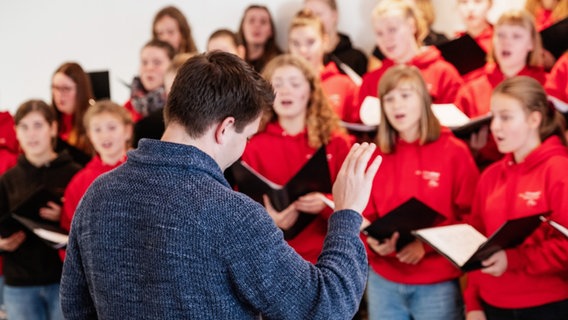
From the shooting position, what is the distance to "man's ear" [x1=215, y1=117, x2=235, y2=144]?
1.42 meters

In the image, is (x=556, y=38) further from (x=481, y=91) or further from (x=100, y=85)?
(x=100, y=85)

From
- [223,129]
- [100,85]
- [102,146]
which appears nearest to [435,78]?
[102,146]

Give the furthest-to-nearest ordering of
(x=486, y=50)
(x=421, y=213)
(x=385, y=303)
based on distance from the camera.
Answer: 1. (x=486, y=50)
2. (x=385, y=303)
3. (x=421, y=213)

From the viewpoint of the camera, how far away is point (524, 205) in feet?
8.64

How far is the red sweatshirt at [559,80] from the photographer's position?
3.16 metres

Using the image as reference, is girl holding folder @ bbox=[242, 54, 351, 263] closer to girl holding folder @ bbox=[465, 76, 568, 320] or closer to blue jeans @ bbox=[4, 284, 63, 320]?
girl holding folder @ bbox=[465, 76, 568, 320]

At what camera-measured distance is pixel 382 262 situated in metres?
2.93

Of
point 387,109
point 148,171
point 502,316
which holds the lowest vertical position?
point 502,316

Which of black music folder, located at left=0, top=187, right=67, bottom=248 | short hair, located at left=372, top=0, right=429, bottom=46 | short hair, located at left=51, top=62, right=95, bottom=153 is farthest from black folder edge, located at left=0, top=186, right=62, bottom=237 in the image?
short hair, located at left=372, top=0, right=429, bottom=46

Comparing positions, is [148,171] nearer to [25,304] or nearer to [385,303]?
[385,303]

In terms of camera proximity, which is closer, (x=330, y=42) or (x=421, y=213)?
(x=421, y=213)

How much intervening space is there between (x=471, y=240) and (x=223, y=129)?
4.49 feet

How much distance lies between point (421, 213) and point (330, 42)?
6.79 feet

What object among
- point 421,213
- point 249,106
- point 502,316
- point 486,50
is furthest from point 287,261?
point 486,50
